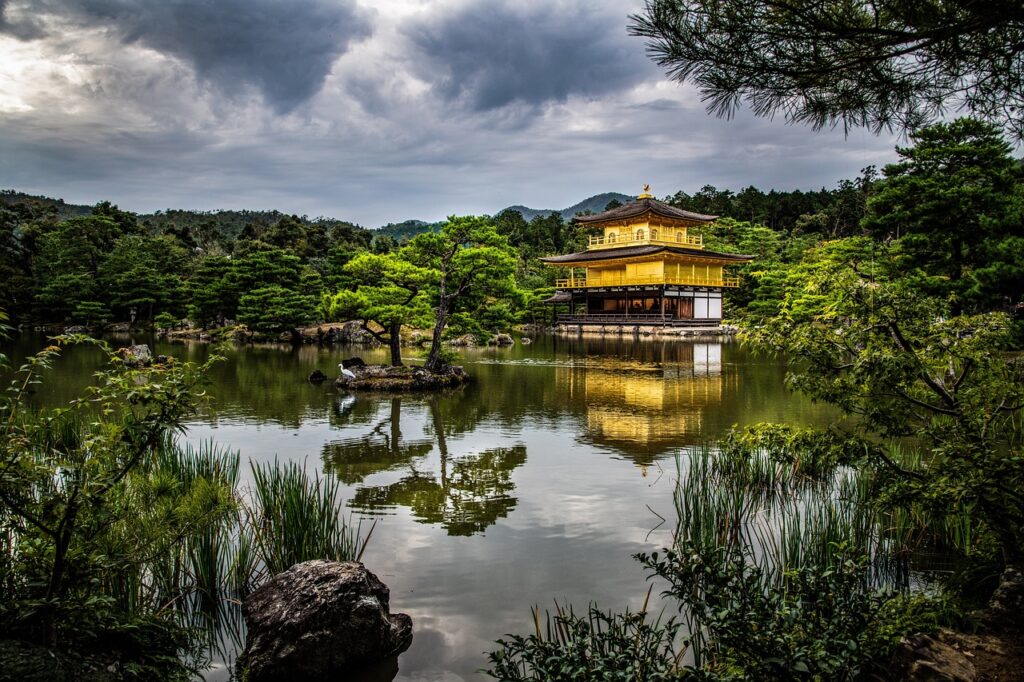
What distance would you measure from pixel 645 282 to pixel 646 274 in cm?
59

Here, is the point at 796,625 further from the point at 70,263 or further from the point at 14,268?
the point at 14,268

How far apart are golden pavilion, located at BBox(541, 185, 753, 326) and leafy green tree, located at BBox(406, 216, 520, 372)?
61.3ft

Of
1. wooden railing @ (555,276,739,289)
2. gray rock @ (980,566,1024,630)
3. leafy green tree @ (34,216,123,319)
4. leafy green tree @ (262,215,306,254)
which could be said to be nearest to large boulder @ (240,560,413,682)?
gray rock @ (980,566,1024,630)

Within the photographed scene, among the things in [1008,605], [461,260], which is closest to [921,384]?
[1008,605]

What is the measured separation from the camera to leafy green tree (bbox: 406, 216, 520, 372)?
1441 cm

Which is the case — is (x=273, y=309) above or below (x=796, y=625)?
above

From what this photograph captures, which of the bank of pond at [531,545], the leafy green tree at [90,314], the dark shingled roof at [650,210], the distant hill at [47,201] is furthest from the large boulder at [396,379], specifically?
the distant hill at [47,201]

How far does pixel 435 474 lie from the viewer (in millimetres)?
7406

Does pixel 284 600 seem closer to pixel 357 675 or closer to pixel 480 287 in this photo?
pixel 357 675

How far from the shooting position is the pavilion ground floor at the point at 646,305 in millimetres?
33250

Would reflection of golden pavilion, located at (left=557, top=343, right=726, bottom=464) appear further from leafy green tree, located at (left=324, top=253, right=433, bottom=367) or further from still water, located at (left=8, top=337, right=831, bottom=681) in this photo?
leafy green tree, located at (left=324, top=253, right=433, bottom=367)

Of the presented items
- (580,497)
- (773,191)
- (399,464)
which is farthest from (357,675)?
(773,191)

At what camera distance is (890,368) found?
362cm

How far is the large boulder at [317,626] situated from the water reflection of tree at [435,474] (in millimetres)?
1846
